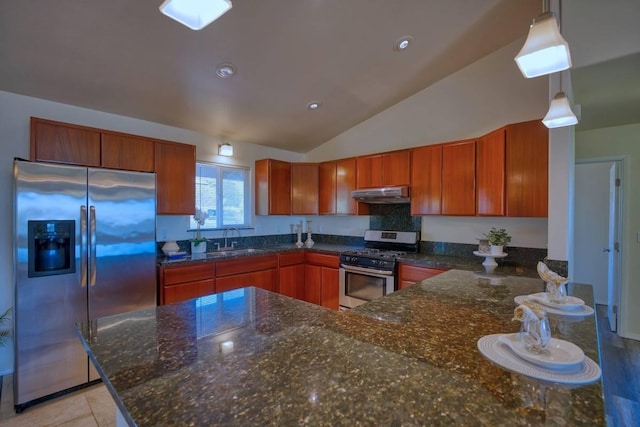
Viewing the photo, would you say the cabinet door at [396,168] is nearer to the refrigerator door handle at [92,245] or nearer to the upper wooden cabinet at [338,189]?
the upper wooden cabinet at [338,189]

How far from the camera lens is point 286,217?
4.71 m

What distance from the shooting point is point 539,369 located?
87 cm

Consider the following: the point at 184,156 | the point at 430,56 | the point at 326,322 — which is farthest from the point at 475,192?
the point at 184,156

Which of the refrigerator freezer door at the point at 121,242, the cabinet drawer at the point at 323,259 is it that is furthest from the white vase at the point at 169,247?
the cabinet drawer at the point at 323,259

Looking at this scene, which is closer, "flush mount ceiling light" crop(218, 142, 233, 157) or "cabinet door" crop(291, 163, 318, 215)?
"flush mount ceiling light" crop(218, 142, 233, 157)

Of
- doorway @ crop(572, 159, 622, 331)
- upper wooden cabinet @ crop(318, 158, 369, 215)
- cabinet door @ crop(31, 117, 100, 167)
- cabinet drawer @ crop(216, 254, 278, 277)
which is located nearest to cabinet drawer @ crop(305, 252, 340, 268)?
cabinet drawer @ crop(216, 254, 278, 277)

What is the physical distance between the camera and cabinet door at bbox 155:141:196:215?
10.0 feet

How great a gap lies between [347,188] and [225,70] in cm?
212

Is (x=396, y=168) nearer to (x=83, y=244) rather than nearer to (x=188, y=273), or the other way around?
(x=188, y=273)

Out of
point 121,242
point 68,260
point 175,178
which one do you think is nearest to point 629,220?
point 175,178

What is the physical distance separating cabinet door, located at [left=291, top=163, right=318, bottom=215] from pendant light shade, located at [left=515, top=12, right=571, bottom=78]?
323 cm

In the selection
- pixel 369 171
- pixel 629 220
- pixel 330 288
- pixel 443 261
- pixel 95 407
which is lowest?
pixel 95 407

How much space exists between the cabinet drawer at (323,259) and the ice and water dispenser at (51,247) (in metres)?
2.53

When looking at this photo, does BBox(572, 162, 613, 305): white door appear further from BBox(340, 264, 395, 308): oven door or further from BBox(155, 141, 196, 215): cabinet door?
BBox(155, 141, 196, 215): cabinet door
